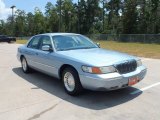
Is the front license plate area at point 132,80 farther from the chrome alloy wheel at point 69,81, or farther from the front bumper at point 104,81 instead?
the chrome alloy wheel at point 69,81

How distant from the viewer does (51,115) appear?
19.0 ft

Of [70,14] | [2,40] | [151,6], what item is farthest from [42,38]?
Result: [70,14]

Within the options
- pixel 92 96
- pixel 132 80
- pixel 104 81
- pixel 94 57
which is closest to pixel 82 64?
pixel 94 57

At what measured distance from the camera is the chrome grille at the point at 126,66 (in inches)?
261

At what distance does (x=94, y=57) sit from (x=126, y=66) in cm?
77

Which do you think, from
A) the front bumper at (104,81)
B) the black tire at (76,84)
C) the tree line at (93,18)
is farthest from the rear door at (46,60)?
the tree line at (93,18)

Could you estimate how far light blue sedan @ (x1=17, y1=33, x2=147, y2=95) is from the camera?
6457 millimetres

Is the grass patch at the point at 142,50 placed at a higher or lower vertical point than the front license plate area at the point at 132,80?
lower

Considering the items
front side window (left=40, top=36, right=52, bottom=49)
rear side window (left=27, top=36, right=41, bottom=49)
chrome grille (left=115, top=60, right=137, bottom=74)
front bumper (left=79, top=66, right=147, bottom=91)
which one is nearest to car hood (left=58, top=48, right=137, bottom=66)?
chrome grille (left=115, top=60, right=137, bottom=74)

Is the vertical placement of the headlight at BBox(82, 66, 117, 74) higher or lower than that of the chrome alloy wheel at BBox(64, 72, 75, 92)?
higher

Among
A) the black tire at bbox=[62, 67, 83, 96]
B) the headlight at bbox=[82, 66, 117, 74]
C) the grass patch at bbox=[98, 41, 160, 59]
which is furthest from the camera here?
the grass patch at bbox=[98, 41, 160, 59]

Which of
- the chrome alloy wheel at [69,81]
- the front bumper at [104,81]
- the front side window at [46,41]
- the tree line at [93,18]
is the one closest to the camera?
the front bumper at [104,81]

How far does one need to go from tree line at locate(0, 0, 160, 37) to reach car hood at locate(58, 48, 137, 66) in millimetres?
37319

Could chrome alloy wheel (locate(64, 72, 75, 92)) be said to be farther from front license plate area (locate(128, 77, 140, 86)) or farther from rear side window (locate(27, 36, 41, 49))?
rear side window (locate(27, 36, 41, 49))
